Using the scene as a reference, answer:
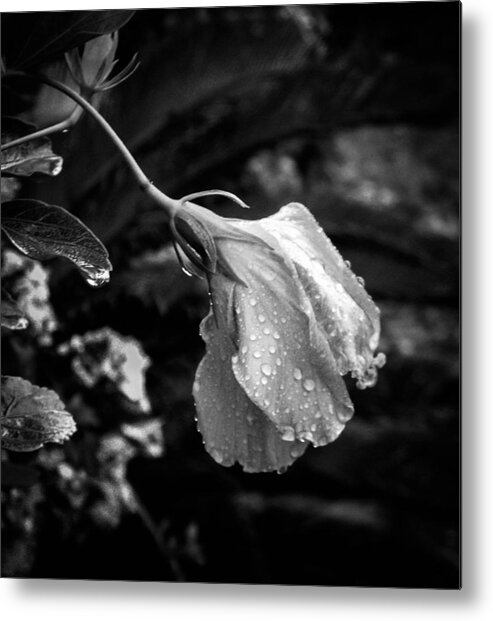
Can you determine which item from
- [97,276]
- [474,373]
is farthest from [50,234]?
[474,373]

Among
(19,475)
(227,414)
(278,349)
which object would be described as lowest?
(19,475)

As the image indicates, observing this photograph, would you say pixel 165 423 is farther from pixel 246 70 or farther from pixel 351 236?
pixel 246 70

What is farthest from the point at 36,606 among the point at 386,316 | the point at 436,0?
the point at 436,0

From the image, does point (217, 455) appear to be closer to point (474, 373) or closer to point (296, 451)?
point (296, 451)

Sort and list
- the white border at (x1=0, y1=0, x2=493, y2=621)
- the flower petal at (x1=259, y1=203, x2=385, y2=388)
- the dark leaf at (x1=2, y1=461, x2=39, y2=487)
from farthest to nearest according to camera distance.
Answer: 1. the dark leaf at (x1=2, y1=461, x2=39, y2=487)
2. the white border at (x1=0, y1=0, x2=493, y2=621)
3. the flower petal at (x1=259, y1=203, x2=385, y2=388)

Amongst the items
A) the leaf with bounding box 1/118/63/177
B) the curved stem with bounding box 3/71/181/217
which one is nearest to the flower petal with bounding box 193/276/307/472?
the curved stem with bounding box 3/71/181/217

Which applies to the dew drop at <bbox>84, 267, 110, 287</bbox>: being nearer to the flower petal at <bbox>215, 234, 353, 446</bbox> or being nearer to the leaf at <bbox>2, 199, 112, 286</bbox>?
the leaf at <bbox>2, 199, 112, 286</bbox>

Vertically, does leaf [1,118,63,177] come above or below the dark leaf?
above
